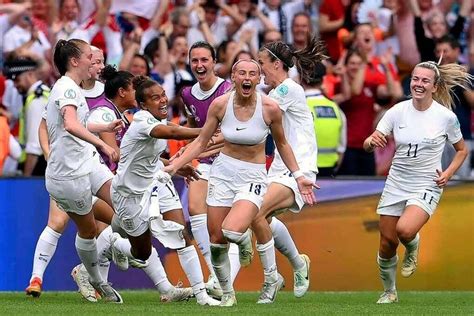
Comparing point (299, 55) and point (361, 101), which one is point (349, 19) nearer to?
point (361, 101)

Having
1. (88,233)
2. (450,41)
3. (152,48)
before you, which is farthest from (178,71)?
(88,233)

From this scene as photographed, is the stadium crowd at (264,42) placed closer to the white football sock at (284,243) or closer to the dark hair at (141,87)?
the white football sock at (284,243)

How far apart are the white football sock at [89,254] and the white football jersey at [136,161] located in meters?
0.81

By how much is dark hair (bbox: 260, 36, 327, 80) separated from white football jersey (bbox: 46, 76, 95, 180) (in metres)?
1.92

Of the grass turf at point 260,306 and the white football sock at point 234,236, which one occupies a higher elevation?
the white football sock at point 234,236

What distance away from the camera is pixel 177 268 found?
15.5 metres

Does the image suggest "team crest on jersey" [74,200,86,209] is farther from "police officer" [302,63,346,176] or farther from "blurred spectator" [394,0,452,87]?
"blurred spectator" [394,0,452,87]

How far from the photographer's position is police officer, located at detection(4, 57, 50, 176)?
16.1m

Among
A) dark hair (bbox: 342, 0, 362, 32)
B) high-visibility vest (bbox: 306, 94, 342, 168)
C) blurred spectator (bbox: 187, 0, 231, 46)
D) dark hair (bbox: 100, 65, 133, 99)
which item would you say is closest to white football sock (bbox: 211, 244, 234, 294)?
dark hair (bbox: 100, 65, 133, 99)

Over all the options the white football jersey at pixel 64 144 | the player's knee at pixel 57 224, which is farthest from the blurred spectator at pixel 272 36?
the white football jersey at pixel 64 144

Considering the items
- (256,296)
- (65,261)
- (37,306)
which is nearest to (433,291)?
(256,296)

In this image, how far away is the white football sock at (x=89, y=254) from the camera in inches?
497

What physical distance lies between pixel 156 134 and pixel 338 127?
5.10m

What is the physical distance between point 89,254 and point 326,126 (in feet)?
15.0
